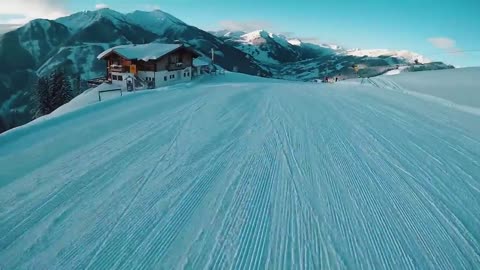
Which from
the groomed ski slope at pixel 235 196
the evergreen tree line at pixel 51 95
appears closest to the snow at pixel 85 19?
the evergreen tree line at pixel 51 95

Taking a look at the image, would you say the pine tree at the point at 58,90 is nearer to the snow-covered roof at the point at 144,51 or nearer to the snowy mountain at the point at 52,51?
the snow-covered roof at the point at 144,51

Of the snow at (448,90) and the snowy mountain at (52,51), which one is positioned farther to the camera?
the snowy mountain at (52,51)

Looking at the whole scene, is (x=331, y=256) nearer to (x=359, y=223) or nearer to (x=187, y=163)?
(x=359, y=223)

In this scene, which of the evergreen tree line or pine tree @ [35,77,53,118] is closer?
pine tree @ [35,77,53,118]

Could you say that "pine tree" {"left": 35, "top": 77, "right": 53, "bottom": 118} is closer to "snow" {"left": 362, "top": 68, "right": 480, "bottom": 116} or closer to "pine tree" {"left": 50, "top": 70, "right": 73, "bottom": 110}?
"pine tree" {"left": 50, "top": 70, "right": 73, "bottom": 110}

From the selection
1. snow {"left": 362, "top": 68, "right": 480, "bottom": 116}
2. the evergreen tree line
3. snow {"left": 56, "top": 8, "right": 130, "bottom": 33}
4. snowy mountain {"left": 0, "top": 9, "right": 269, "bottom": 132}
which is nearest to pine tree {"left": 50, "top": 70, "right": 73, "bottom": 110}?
the evergreen tree line

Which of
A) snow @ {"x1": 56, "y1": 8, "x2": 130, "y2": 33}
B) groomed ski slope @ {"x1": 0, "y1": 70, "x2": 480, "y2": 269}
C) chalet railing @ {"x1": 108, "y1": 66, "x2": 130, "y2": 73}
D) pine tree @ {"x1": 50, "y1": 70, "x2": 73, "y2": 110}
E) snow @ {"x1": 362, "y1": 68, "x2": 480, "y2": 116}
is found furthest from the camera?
snow @ {"x1": 56, "y1": 8, "x2": 130, "y2": 33}

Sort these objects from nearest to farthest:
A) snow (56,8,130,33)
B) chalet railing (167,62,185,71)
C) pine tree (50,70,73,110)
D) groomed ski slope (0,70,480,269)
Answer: groomed ski slope (0,70,480,269) < chalet railing (167,62,185,71) < pine tree (50,70,73,110) < snow (56,8,130,33)

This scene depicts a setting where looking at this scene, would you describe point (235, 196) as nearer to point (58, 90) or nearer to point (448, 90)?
point (448, 90)

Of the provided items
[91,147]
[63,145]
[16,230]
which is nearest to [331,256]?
[16,230]
